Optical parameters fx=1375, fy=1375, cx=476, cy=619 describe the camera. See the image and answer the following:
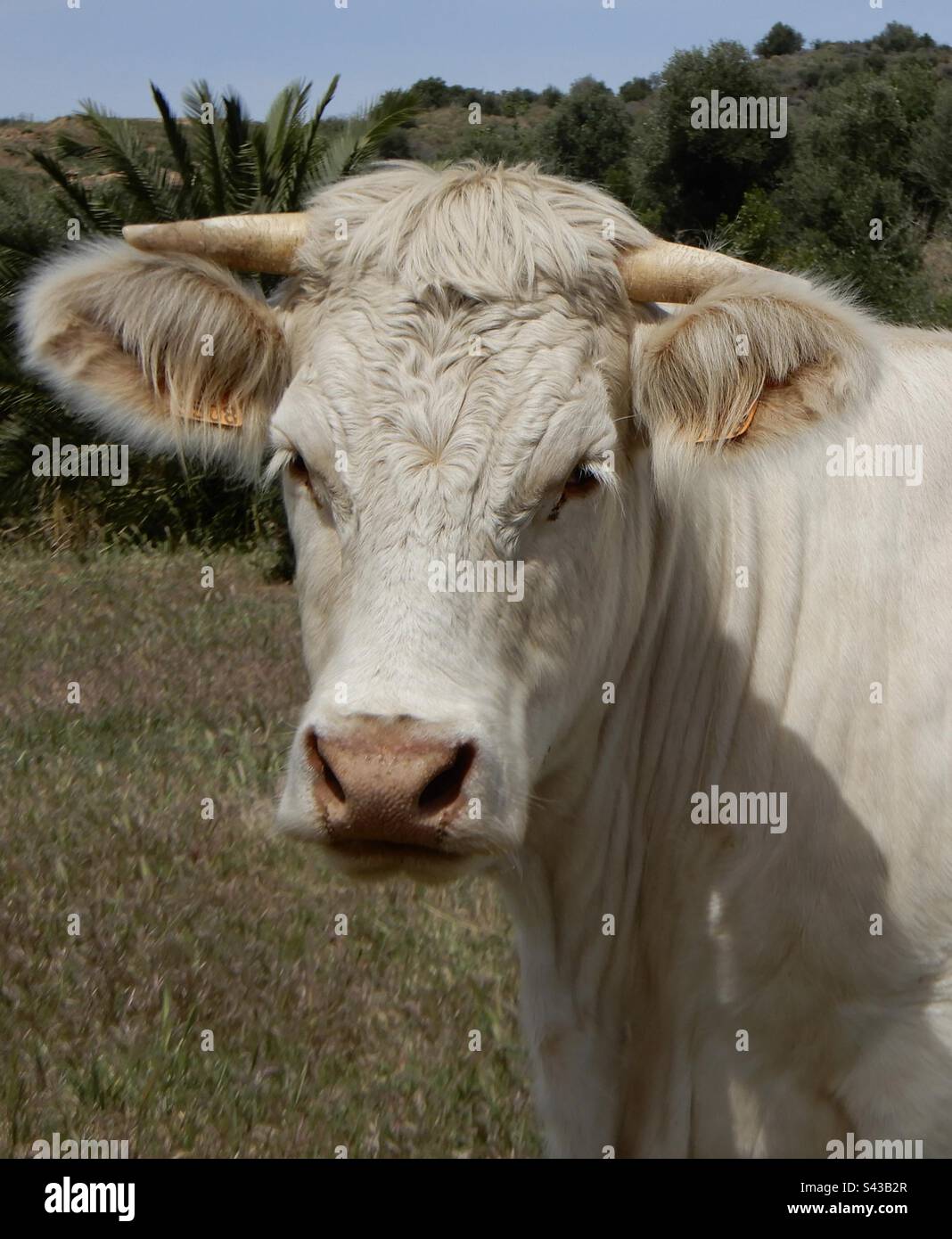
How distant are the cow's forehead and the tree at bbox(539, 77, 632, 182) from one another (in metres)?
37.6

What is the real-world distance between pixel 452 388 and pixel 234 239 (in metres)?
0.77

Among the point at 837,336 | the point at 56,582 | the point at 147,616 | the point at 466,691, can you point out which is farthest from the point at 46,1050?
the point at 56,582

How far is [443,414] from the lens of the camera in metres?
2.59

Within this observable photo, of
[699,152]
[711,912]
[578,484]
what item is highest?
[699,152]

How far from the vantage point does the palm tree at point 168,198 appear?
40.2ft

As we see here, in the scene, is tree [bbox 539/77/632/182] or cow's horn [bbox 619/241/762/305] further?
tree [bbox 539/77/632/182]

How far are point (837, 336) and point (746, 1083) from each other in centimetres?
163

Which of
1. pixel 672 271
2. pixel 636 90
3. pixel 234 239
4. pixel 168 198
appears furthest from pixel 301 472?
pixel 636 90

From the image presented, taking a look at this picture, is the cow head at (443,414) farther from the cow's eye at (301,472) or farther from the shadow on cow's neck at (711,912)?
the shadow on cow's neck at (711,912)

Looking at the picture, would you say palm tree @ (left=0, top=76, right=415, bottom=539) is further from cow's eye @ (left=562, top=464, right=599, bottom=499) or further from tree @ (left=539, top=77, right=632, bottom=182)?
tree @ (left=539, top=77, right=632, bottom=182)

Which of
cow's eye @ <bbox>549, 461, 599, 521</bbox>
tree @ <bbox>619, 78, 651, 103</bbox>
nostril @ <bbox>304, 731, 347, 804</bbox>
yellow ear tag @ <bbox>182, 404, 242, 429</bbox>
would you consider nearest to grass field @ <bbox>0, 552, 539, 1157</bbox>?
yellow ear tag @ <bbox>182, 404, 242, 429</bbox>

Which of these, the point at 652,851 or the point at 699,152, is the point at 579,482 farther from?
the point at 699,152

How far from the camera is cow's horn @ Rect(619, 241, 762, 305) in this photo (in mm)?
2893

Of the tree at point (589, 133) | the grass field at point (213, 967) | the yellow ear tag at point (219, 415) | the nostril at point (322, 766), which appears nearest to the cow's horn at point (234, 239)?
the yellow ear tag at point (219, 415)
